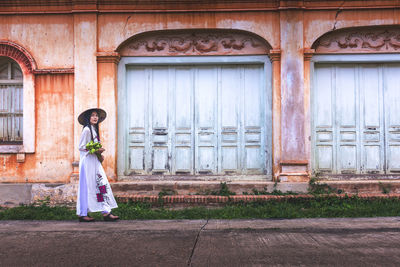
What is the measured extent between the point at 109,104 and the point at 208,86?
2174mm

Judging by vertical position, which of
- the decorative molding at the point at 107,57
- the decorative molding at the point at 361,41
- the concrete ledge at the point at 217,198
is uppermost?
the decorative molding at the point at 361,41

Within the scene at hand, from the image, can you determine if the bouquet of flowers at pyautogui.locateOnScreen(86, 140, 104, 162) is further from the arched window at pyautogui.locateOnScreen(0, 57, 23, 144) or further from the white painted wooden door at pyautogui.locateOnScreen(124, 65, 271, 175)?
the arched window at pyautogui.locateOnScreen(0, 57, 23, 144)

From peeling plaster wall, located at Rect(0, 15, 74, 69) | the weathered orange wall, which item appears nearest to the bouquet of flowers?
the weathered orange wall

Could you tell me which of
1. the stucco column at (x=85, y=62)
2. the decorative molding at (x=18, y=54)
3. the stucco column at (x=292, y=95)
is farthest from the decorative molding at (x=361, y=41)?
the decorative molding at (x=18, y=54)

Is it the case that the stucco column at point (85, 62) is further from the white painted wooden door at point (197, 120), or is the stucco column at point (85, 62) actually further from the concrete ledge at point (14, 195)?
the concrete ledge at point (14, 195)

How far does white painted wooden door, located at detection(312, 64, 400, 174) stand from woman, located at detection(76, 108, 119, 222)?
4.53m

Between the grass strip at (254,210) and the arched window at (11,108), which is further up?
the arched window at (11,108)

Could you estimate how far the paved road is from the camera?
4434mm

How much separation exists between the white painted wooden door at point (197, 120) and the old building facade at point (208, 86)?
0.07 feet

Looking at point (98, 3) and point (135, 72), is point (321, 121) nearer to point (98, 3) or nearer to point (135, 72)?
point (135, 72)

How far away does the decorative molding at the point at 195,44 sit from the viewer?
8797 mm

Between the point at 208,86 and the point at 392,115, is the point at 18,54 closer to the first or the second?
the point at 208,86

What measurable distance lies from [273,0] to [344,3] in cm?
148

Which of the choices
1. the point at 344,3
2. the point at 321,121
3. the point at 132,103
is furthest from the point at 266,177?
the point at 344,3
